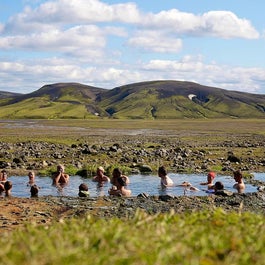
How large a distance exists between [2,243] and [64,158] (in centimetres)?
3216

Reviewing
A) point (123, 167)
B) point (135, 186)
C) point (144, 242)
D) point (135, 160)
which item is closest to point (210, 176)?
point (135, 186)

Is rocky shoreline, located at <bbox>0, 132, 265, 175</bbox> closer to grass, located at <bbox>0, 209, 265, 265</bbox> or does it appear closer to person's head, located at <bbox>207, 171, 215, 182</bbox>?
person's head, located at <bbox>207, 171, 215, 182</bbox>

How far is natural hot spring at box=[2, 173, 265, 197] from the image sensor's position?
25.8 meters

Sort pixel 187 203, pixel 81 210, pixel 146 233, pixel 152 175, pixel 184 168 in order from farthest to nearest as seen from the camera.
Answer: pixel 184 168 < pixel 152 175 < pixel 187 203 < pixel 81 210 < pixel 146 233

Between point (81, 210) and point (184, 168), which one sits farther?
point (184, 168)

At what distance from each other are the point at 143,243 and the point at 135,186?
820 inches

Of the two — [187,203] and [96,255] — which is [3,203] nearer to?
[187,203]

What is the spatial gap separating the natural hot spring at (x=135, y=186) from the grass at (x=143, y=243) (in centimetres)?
1648

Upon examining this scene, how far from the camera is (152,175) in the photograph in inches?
1277

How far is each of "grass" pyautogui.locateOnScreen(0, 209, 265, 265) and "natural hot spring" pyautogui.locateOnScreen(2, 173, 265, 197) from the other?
16.5 meters

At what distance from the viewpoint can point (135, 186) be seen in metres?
28.0

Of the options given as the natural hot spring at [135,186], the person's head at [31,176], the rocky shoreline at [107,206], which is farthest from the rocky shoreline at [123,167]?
the person's head at [31,176]

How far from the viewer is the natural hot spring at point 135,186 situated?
25.8 metres

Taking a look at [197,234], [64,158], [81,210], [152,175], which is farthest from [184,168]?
[197,234]
